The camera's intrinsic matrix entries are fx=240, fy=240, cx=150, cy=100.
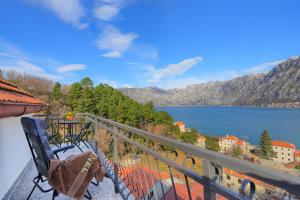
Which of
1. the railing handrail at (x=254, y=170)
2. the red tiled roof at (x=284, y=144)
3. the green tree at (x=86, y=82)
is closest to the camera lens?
the railing handrail at (x=254, y=170)

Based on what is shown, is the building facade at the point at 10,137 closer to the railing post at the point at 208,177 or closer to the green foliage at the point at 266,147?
the railing post at the point at 208,177

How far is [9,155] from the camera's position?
11.6ft

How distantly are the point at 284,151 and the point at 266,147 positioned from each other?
3.45m

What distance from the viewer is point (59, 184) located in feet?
8.35

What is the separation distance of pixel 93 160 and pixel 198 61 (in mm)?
54399

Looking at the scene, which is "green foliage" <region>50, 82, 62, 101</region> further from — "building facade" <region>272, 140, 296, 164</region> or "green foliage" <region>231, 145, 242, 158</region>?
"building facade" <region>272, 140, 296, 164</region>

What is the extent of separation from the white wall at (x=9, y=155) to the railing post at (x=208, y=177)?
2741 millimetres

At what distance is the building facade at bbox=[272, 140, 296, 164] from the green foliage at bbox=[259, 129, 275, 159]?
1324 mm

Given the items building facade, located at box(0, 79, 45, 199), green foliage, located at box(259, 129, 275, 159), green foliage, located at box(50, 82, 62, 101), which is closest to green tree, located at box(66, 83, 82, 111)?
green foliage, located at box(50, 82, 62, 101)

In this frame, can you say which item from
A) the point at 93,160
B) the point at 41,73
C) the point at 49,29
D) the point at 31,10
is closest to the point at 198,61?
the point at 41,73

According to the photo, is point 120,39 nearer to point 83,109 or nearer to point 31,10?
point 31,10

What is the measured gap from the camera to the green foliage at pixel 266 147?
50.6 m

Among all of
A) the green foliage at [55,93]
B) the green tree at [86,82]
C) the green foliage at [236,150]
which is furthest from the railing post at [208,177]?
the green foliage at [236,150]

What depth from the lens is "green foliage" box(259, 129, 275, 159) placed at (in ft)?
166
